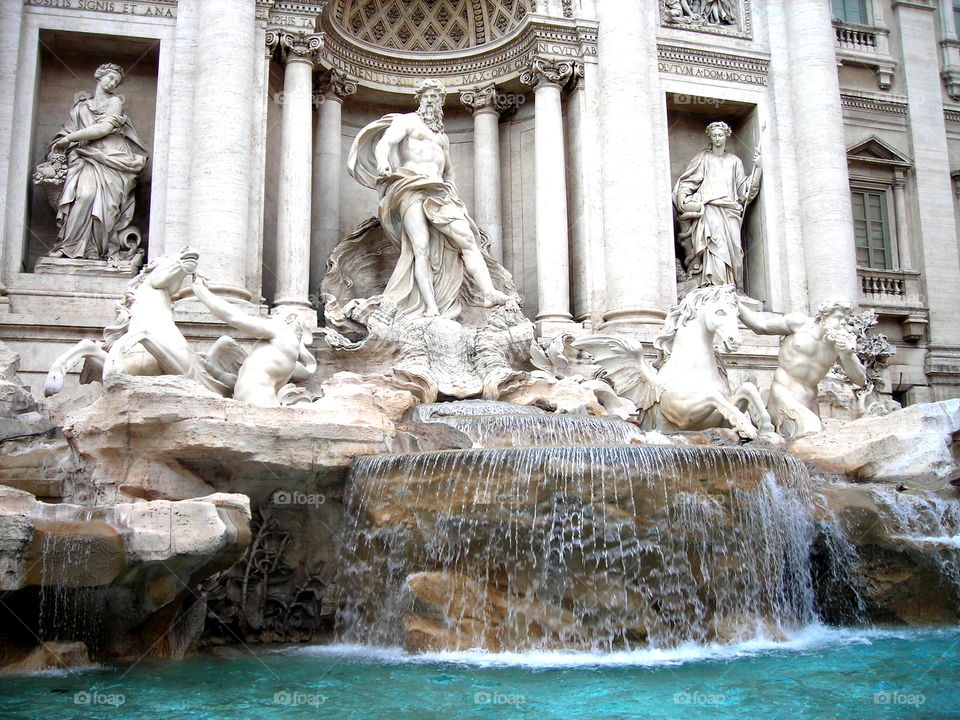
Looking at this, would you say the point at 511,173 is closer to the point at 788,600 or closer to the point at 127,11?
the point at 127,11

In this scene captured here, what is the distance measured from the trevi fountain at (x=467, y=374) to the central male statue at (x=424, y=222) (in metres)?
0.05

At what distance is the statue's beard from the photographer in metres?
13.4

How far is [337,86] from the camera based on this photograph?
14867 mm

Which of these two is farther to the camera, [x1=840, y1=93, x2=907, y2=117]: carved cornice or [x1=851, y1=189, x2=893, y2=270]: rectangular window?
[x1=840, y1=93, x2=907, y2=117]: carved cornice

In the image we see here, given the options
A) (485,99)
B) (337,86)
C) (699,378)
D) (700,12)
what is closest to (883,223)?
(700,12)

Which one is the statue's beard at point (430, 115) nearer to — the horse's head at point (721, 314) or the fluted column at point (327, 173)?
the fluted column at point (327, 173)

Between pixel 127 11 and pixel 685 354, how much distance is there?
28.6 ft

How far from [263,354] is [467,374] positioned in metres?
2.98

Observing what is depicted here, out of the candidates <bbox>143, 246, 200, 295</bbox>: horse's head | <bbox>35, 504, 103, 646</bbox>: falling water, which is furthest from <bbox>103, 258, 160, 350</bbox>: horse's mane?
<bbox>35, 504, 103, 646</bbox>: falling water

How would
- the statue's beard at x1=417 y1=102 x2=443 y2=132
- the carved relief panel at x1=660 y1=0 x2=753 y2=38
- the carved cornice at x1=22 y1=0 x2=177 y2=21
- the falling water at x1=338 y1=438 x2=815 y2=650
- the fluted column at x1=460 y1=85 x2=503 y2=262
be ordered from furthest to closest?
the carved relief panel at x1=660 y1=0 x2=753 y2=38
the fluted column at x1=460 y1=85 x2=503 y2=262
the statue's beard at x1=417 y1=102 x2=443 y2=132
the carved cornice at x1=22 y1=0 x2=177 y2=21
the falling water at x1=338 y1=438 x2=815 y2=650

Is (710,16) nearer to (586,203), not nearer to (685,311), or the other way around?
(586,203)
